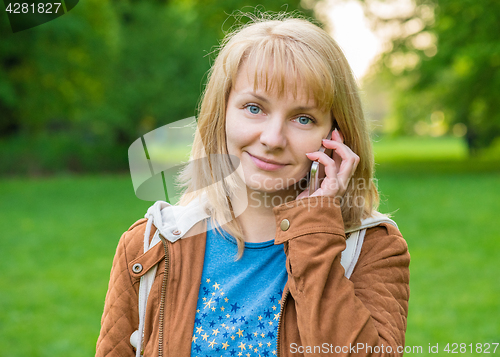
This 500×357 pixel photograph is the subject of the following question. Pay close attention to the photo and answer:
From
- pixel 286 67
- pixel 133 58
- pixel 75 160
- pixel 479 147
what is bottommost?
pixel 286 67

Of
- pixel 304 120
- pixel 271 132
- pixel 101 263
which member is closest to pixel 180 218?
pixel 271 132

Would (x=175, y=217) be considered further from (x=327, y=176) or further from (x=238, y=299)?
(x=327, y=176)

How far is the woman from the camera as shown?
5.39 feet

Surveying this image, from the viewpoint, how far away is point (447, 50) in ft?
59.6

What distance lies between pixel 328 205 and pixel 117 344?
0.95 m

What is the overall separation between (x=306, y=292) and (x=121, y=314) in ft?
2.32

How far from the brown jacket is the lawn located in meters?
0.55

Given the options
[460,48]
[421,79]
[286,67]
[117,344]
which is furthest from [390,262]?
[421,79]

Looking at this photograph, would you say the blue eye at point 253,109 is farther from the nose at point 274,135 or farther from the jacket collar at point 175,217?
the jacket collar at point 175,217

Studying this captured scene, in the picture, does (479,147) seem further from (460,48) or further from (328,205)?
(328,205)

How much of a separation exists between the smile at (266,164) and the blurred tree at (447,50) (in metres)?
16.9

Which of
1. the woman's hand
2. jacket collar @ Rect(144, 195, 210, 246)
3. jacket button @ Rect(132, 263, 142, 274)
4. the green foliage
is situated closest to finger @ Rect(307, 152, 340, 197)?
the woman's hand

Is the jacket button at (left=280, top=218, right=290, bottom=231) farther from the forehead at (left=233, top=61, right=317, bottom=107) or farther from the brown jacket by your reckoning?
the forehead at (left=233, top=61, right=317, bottom=107)

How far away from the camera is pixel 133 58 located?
22.3 meters
